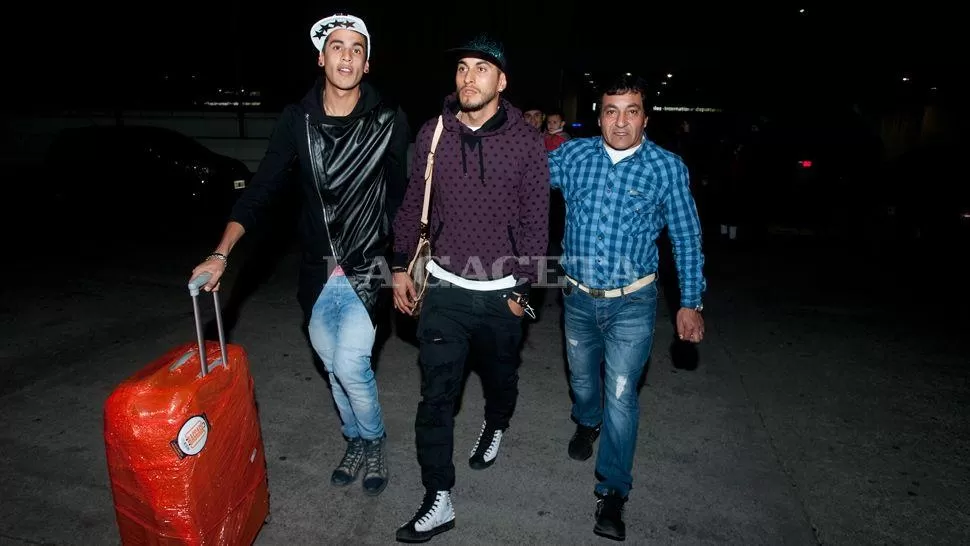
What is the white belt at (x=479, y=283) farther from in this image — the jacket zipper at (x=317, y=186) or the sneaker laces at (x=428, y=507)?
the sneaker laces at (x=428, y=507)

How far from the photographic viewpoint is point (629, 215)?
2930mm

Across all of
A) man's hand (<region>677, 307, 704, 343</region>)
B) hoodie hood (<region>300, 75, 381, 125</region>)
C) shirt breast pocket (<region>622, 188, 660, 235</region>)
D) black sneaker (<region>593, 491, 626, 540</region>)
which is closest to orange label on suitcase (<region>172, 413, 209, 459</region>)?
hoodie hood (<region>300, 75, 381, 125</region>)

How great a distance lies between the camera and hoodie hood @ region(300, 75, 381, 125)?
2949 mm

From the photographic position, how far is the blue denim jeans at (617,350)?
299 cm

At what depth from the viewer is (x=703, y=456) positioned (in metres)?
3.75

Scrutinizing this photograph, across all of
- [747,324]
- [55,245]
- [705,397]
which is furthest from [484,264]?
[55,245]

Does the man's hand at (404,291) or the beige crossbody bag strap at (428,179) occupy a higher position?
the beige crossbody bag strap at (428,179)

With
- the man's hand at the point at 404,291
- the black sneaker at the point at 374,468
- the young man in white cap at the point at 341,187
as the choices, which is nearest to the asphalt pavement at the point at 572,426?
the black sneaker at the point at 374,468

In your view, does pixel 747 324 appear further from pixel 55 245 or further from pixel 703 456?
pixel 55 245

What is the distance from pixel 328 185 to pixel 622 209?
137 cm

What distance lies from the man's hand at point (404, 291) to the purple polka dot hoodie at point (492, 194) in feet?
0.68

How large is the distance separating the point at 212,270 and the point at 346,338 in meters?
0.72

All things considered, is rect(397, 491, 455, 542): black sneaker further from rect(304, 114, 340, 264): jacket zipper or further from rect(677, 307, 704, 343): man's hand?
rect(677, 307, 704, 343): man's hand

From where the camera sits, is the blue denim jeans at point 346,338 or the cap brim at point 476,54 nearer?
the cap brim at point 476,54
